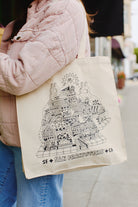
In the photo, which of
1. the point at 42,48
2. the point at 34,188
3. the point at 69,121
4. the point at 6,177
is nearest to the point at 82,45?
the point at 42,48

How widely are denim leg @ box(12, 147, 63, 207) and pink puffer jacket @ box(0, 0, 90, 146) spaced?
0.29 metres

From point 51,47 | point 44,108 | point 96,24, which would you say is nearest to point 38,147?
point 44,108

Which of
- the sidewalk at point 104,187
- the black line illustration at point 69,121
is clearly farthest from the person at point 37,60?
the sidewalk at point 104,187

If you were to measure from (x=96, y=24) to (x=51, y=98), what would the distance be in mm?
2880

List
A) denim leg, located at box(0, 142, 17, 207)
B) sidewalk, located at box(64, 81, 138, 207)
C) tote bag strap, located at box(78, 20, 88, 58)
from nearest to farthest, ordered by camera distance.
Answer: tote bag strap, located at box(78, 20, 88, 58) → denim leg, located at box(0, 142, 17, 207) → sidewalk, located at box(64, 81, 138, 207)

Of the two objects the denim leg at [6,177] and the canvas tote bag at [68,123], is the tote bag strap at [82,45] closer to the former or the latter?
the canvas tote bag at [68,123]

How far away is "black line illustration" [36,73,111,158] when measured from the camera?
1.30 metres

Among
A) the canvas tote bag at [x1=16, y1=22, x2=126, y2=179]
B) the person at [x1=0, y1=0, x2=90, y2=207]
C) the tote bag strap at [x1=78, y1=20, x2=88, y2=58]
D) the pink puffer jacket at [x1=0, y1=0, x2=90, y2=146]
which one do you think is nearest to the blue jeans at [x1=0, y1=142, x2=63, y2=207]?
the person at [x1=0, y1=0, x2=90, y2=207]

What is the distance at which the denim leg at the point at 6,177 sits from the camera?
5.26 ft

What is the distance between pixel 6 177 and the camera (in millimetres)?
1639

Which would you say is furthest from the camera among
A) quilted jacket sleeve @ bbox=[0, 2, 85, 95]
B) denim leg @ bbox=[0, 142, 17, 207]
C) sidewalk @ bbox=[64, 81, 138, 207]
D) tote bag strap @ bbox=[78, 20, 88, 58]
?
sidewalk @ bbox=[64, 81, 138, 207]

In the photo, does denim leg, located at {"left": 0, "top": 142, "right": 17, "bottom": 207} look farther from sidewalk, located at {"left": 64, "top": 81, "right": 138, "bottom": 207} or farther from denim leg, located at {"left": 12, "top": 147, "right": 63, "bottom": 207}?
sidewalk, located at {"left": 64, "top": 81, "right": 138, "bottom": 207}

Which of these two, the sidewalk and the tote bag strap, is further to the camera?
the sidewalk

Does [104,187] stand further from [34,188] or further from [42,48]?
[42,48]
